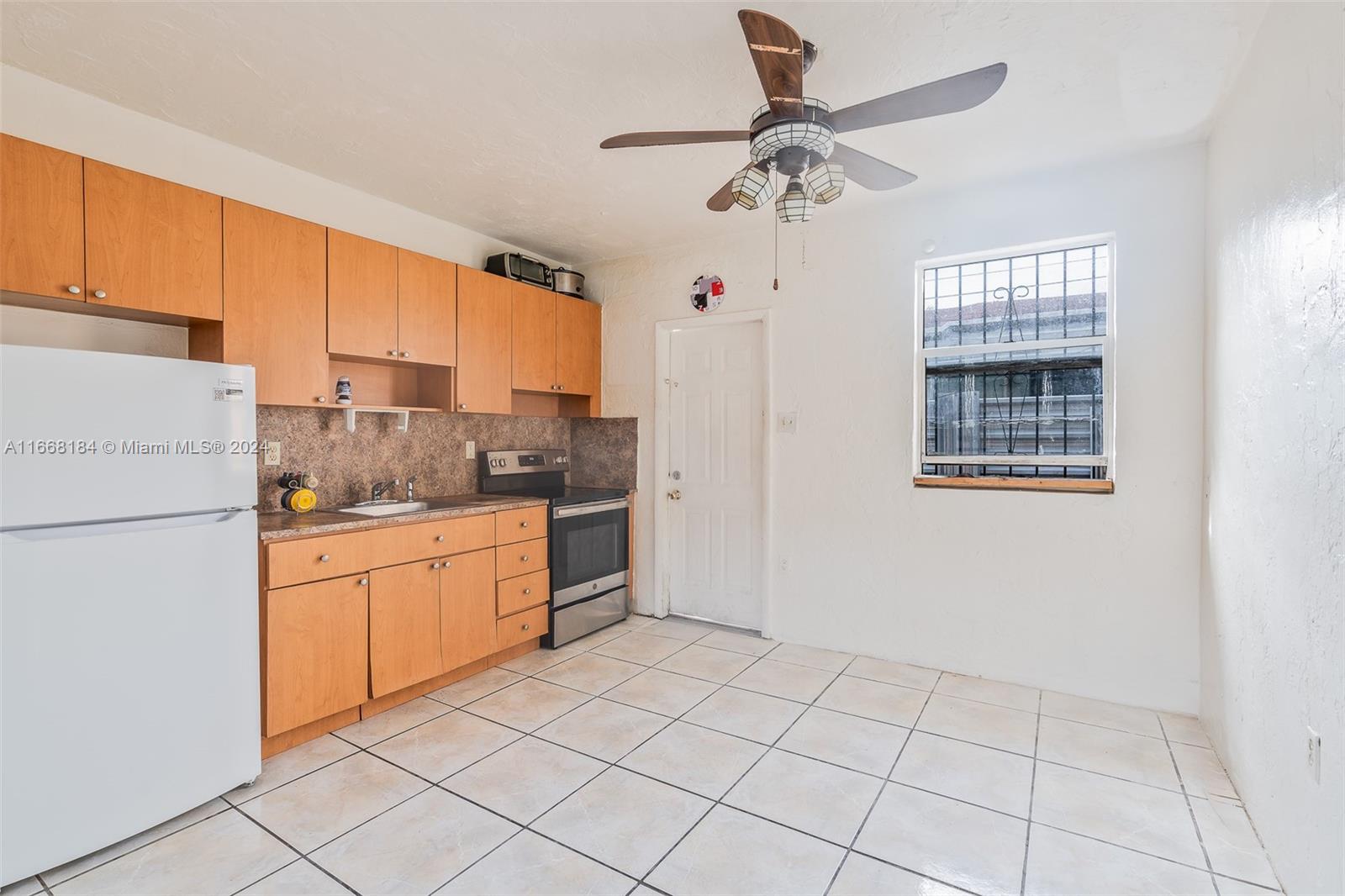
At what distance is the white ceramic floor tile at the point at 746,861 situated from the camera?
1774 millimetres

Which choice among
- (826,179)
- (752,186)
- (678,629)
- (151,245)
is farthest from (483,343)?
(826,179)

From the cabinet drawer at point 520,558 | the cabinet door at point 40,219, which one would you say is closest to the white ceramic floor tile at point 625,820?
the cabinet drawer at point 520,558

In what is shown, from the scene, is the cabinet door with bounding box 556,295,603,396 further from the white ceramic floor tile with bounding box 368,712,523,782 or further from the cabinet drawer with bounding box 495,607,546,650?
the white ceramic floor tile with bounding box 368,712,523,782

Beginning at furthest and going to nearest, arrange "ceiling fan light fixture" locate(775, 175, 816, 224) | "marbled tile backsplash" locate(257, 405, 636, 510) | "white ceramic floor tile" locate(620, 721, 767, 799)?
"marbled tile backsplash" locate(257, 405, 636, 510)
"white ceramic floor tile" locate(620, 721, 767, 799)
"ceiling fan light fixture" locate(775, 175, 816, 224)

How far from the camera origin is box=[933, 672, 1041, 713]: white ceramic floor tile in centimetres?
298

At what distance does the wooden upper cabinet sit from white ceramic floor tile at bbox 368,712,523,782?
1893 millimetres

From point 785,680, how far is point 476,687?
160cm

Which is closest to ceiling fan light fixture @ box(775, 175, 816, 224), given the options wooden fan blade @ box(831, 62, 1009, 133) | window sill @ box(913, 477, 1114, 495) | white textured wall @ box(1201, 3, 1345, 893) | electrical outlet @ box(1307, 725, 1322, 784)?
wooden fan blade @ box(831, 62, 1009, 133)

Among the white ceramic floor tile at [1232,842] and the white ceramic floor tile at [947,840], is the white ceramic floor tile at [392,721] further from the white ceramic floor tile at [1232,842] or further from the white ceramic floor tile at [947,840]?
the white ceramic floor tile at [1232,842]

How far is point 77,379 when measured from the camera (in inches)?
72.0

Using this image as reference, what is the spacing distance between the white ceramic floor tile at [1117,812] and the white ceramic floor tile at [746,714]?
3.23 ft

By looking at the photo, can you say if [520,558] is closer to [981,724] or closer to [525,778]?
[525,778]

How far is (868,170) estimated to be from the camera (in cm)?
218

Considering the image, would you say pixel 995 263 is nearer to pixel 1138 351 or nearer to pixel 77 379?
pixel 1138 351
